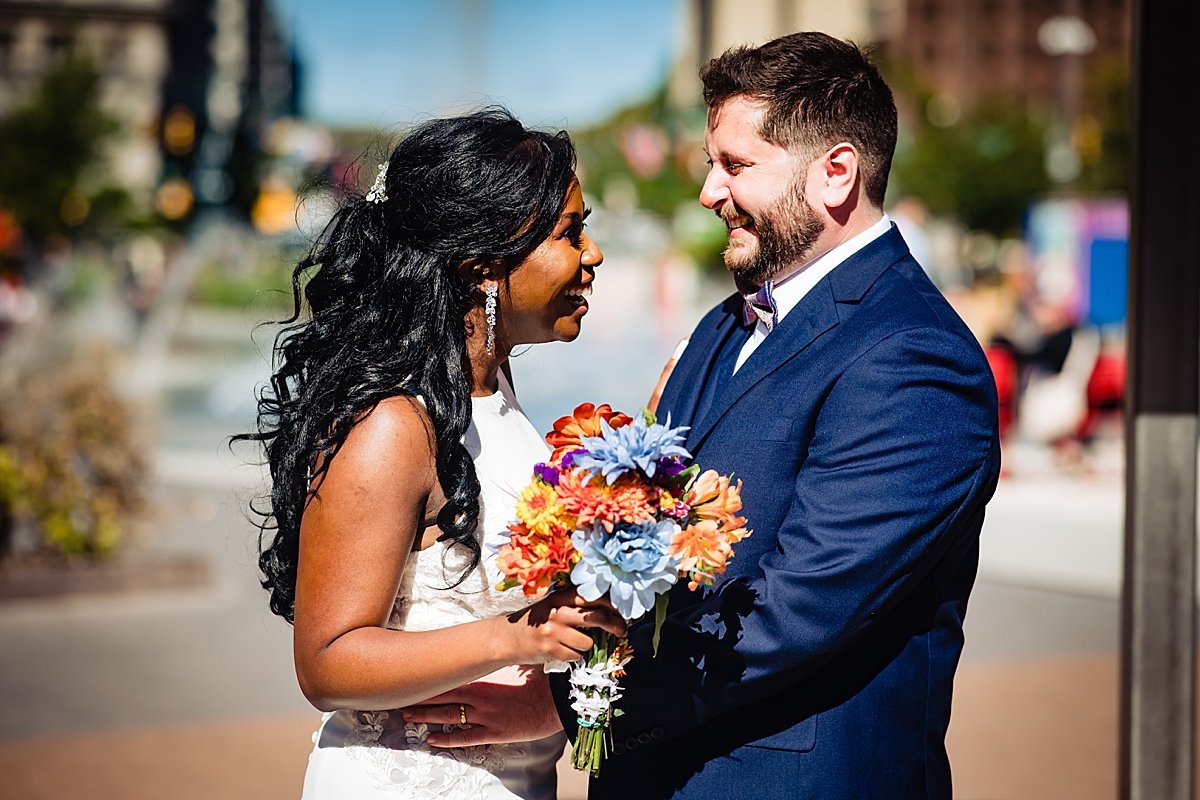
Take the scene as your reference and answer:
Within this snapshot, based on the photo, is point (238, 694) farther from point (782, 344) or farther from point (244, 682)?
point (782, 344)

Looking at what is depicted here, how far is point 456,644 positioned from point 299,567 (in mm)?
334

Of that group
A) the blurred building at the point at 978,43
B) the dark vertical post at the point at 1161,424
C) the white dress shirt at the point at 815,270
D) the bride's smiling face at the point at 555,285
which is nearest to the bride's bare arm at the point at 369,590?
the bride's smiling face at the point at 555,285

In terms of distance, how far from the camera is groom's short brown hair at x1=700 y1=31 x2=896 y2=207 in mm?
2613

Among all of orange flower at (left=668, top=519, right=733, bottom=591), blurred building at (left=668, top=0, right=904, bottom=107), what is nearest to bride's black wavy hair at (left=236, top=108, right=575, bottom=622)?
orange flower at (left=668, top=519, right=733, bottom=591)

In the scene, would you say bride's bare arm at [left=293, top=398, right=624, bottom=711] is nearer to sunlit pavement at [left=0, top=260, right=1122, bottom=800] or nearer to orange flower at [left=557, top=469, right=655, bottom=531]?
orange flower at [left=557, top=469, right=655, bottom=531]

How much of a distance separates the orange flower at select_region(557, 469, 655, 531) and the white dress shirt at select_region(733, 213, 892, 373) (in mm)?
685

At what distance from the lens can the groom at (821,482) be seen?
92.4 inches

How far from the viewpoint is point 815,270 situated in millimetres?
2715

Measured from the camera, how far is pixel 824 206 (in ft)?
8.70

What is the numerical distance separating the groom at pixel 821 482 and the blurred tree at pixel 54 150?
28.6 m

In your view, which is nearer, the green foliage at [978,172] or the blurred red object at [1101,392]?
the blurred red object at [1101,392]

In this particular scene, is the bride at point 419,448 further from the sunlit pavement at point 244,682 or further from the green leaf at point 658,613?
the sunlit pavement at point 244,682

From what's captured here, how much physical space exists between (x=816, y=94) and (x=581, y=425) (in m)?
0.86

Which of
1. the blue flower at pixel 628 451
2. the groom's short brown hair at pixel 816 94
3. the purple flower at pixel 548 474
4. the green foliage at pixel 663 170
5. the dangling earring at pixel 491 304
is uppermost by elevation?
the green foliage at pixel 663 170
